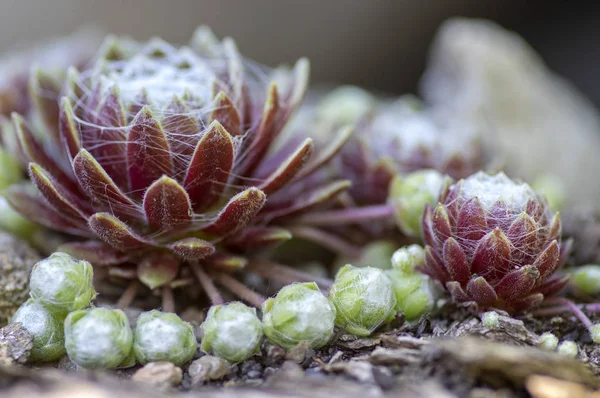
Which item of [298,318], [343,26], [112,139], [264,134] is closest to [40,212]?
[112,139]

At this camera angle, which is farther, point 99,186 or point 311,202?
point 311,202

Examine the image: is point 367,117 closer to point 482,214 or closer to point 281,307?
point 482,214

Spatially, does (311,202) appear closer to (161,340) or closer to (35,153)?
(161,340)

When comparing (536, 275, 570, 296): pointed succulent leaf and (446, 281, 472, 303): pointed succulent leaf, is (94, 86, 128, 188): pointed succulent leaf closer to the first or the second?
(446, 281, 472, 303): pointed succulent leaf

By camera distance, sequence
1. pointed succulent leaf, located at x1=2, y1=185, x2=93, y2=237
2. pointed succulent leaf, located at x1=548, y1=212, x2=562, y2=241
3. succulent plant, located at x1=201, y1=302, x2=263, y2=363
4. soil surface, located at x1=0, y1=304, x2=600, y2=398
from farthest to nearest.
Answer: pointed succulent leaf, located at x1=2, y1=185, x2=93, y2=237 < pointed succulent leaf, located at x1=548, y1=212, x2=562, y2=241 < succulent plant, located at x1=201, y1=302, x2=263, y2=363 < soil surface, located at x1=0, y1=304, x2=600, y2=398

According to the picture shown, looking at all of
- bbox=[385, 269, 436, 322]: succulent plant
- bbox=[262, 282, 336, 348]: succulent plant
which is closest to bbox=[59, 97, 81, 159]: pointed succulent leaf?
bbox=[262, 282, 336, 348]: succulent plant

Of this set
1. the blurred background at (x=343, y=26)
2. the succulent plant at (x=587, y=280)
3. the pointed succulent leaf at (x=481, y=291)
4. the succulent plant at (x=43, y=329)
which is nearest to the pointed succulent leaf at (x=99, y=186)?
the succulent plant at (x=43, y=329)
